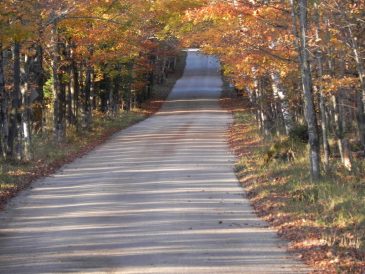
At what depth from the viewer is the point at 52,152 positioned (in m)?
22.0

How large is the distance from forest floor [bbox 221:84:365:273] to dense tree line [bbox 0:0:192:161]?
5272 millimetres

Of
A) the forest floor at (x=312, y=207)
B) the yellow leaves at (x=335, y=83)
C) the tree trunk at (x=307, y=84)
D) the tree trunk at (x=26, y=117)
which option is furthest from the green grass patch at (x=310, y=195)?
the tree trunk at (x=26, y=117)

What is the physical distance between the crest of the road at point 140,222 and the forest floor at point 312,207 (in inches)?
12.4

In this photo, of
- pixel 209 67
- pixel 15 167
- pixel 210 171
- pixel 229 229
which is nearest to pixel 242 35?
pixel 210 171

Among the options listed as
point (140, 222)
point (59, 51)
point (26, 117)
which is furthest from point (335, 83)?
point (59, 51)

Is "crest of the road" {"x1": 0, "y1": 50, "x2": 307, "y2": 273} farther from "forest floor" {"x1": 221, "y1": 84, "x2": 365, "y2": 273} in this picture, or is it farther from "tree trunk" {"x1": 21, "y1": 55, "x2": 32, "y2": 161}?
"tree trunk" {"x1": 21, "y1": 55, "x2": 32, "y2": 161}

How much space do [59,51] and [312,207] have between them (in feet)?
60.7

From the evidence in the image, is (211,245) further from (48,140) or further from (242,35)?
(48,140)

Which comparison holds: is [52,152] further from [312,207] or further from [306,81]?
[312,207]

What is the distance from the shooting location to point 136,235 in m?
10.1

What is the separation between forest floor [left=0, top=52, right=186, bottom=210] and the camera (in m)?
15.6

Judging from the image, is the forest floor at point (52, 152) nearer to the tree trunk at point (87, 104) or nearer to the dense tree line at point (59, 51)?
the tree trunk at point (87, 104)

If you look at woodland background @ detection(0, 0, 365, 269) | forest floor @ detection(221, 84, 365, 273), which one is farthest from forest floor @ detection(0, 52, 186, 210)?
forest floor @ detection(221, 84, 365, 273)

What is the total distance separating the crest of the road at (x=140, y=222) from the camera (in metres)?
8.46
